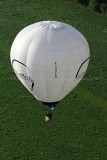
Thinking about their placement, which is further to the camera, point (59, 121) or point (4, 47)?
point (4, 47)

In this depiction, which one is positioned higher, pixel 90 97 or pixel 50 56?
pixel 50 56

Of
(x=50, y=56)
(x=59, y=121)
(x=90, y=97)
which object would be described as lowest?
(x=59, y=121)

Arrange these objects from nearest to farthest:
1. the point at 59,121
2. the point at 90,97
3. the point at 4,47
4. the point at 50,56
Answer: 1. the point at 50,56
2. the point at 59,121
3. the point at 90,97
4. the point at 4,47

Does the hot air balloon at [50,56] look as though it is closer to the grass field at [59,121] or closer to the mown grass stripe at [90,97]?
the grass field at [59,121]

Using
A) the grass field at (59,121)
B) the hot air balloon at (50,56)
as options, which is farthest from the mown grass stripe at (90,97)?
the hot air balloon at (50,56)

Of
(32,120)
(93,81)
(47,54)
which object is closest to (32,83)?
(47,54)

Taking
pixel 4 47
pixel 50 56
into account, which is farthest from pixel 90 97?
pixel 4 47

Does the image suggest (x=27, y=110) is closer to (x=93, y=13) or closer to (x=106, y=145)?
(x=106, y=145)

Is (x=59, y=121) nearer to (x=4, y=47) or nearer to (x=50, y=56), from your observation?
(x=50, y=56)

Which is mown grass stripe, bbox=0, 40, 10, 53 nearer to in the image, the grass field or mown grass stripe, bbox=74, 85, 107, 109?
the grass field
